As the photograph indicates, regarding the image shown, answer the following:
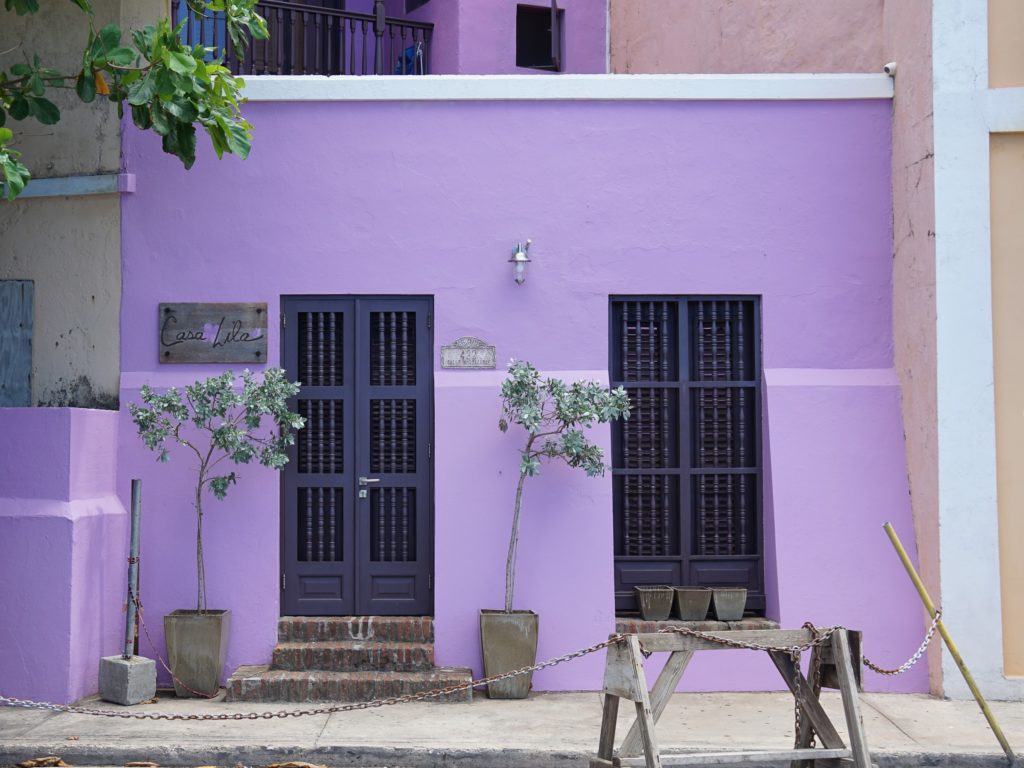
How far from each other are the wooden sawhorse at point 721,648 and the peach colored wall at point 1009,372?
3.06 meters

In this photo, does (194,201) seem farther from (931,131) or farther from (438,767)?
(931,131)

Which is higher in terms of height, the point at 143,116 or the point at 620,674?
the point at 143,116

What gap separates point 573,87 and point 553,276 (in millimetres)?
1513

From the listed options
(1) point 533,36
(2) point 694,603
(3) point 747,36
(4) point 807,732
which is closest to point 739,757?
(4) point 807,732

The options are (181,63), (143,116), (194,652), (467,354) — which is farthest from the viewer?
(467,354)

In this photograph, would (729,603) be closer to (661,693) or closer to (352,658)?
(352,658)

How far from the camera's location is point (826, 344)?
9836mm

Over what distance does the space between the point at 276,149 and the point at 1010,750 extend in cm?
677

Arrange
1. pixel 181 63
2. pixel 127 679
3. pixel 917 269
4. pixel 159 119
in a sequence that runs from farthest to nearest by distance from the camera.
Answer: pixel 917 269
pixel 127 679
pixel 159 119
pixel 181 63

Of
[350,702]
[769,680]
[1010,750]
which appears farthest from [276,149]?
[1010,750]

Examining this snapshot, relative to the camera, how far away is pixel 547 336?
9773 mm

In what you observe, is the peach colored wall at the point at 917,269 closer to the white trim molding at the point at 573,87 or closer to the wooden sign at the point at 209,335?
the white trim molding at the point at 573,87

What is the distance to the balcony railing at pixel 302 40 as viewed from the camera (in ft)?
39.6

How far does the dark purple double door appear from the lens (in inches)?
383
